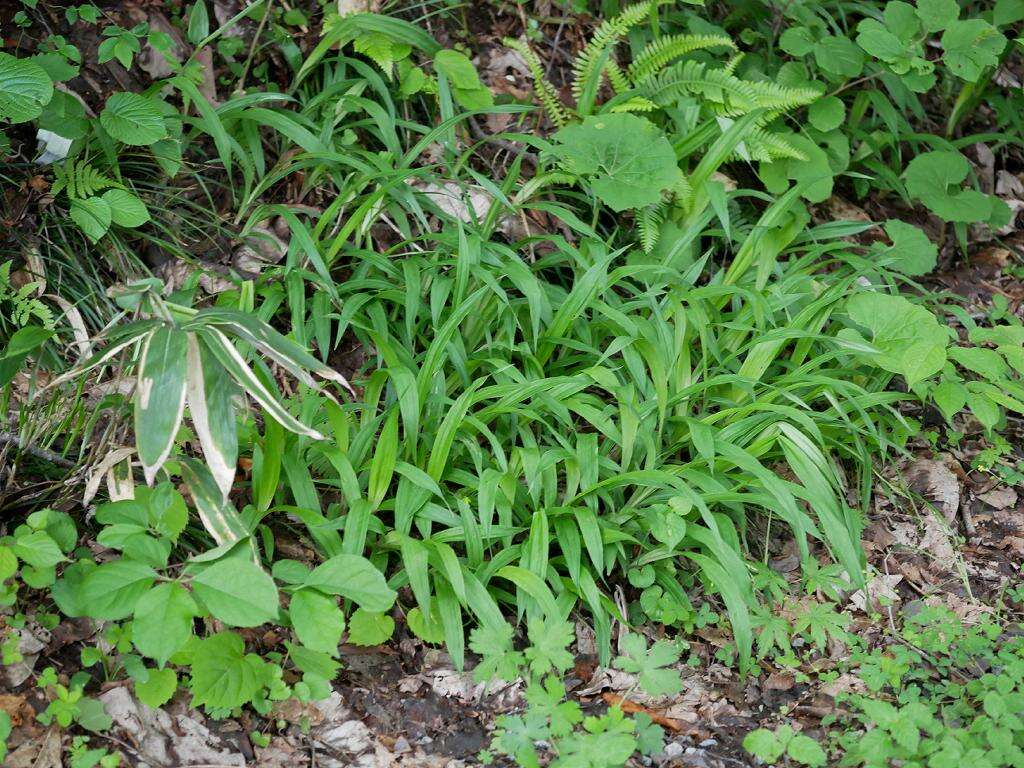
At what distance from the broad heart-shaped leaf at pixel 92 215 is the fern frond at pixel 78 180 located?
109 millimetres

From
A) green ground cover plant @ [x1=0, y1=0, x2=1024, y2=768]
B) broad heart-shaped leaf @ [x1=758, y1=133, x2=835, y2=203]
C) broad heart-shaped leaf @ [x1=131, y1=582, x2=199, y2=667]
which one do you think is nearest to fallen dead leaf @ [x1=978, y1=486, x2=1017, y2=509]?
green ground cover plant @ [x1=0, y1=0, x2=1024, y2=768]

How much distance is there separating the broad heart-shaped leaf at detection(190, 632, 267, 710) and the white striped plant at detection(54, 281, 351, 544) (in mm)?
236

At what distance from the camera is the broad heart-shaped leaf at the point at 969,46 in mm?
3238

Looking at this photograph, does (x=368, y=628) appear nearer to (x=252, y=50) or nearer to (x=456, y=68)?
(x=456, y=68)

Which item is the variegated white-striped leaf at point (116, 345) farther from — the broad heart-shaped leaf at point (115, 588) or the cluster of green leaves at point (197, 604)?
the broad heart-shaped leaf at point (115, 588)

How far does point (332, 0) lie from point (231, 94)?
518mm

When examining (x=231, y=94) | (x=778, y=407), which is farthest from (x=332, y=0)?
(x=778, y=407)

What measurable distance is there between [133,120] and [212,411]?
1189mm

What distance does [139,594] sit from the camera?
1869 millimetres

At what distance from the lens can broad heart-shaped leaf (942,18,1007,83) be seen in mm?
3238

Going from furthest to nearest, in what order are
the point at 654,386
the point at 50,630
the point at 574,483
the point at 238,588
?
the point at 654,386 < the point at 574,483 < the point at 50,630 < the point at 238,588

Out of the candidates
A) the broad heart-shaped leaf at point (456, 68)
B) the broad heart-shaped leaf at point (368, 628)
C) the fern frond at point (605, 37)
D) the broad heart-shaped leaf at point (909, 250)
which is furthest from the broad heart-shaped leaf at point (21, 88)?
the broad heart-shaped leaf at point (909, 250)

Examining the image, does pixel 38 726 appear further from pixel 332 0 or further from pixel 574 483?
pixel 332 0

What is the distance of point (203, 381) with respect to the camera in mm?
1893
